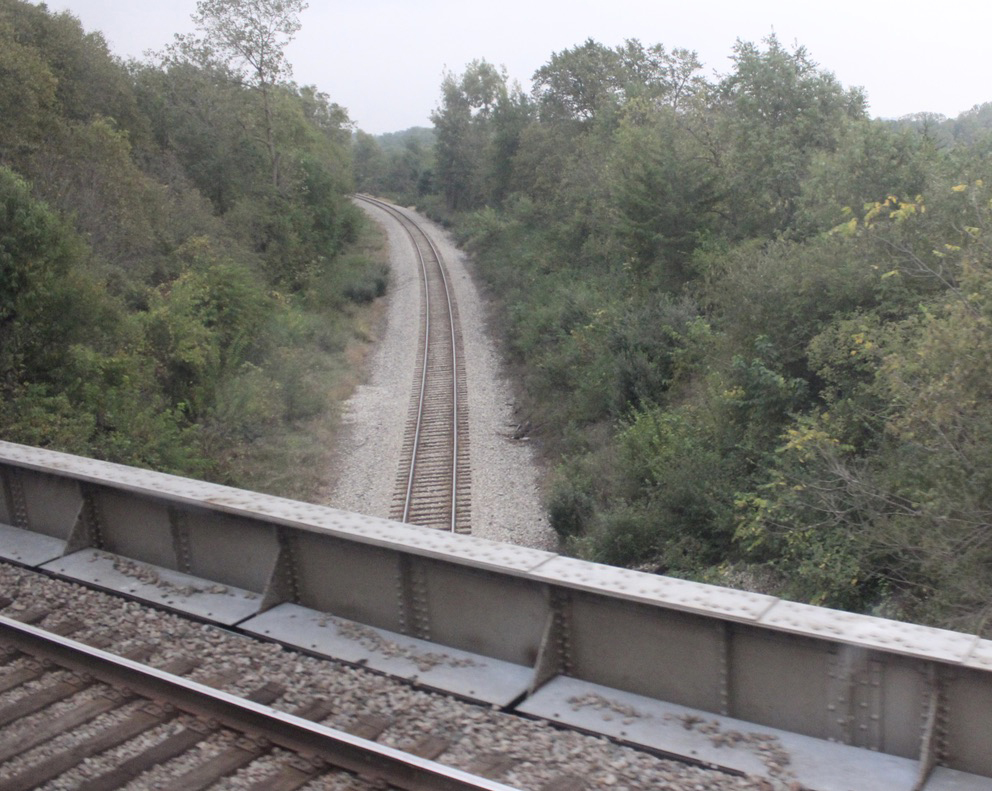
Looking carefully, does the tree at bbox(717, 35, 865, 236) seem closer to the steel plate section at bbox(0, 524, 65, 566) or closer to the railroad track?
the railroad track

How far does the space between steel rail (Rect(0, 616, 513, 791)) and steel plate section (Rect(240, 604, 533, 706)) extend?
0.74m

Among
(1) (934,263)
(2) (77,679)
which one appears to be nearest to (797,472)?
(1) (934,263)

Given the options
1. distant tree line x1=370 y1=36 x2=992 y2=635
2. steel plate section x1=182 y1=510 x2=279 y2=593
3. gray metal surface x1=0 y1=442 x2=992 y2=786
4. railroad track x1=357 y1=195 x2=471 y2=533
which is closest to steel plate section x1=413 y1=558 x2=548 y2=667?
gray metal surface x1=0 y1=442 x2=992 y2=786

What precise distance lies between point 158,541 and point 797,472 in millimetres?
7507

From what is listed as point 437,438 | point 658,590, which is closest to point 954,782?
point 658,590

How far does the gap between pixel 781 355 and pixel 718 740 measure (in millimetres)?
9964

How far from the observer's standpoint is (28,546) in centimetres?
763

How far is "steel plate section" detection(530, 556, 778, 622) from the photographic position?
454cm

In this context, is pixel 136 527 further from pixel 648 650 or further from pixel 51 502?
pixel 648 650

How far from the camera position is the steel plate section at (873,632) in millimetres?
4031

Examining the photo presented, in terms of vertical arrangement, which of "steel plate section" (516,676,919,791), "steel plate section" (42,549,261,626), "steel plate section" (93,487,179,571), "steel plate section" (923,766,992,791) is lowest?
"steel plate section" (516,676,919,791)

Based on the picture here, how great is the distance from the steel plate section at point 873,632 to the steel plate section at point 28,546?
5.79 metres

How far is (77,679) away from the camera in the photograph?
18.3 feet

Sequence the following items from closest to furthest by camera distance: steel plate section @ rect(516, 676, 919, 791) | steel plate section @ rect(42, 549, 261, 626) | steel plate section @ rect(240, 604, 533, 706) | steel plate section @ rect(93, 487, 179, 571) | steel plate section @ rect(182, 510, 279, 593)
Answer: steel plate section @ rect(516, 676, 919, 791), steel plate section @ rect(240, 604, 533, 706), steel plate section @ rect(42, 549, 261, 626), steel plate section @ rect(182, 510, 279, 593), steel plate section @ rect(93, 487, 179, 571)
